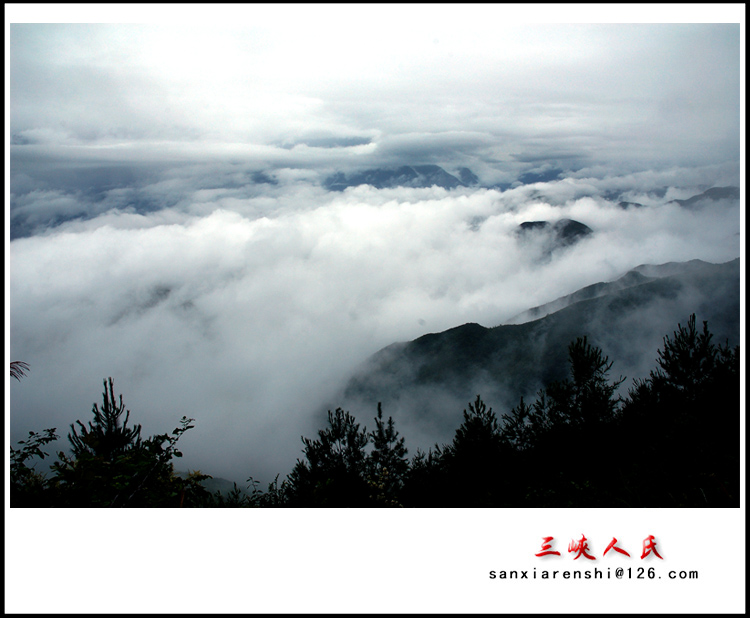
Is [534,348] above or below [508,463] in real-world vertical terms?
above

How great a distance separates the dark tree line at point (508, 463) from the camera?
496 centimetres

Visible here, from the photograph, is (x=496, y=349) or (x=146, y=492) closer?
(x=146, y=492)

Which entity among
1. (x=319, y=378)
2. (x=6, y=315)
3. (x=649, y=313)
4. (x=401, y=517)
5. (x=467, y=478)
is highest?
(x=649, y=313)

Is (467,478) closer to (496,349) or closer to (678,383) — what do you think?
(678,383)

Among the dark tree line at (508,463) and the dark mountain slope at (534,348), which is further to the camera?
the dark mountain slope at (534,348)

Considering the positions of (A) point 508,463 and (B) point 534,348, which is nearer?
(A) point 508,463

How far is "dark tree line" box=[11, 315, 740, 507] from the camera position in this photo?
496 cm

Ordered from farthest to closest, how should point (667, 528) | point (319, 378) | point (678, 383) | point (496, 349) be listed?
1. point (319, 378)
2. point (496, 349)
3. point (678, 383)
4. point (667, 528)

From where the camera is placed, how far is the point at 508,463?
13492 mm

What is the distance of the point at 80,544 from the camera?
4938mm

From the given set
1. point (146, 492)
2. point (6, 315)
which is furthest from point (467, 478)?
point (6, 315)

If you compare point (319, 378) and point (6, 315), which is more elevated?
point (6, 315)

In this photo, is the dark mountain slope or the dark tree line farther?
the dark mountain slope

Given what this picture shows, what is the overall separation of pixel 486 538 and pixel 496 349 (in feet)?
368
